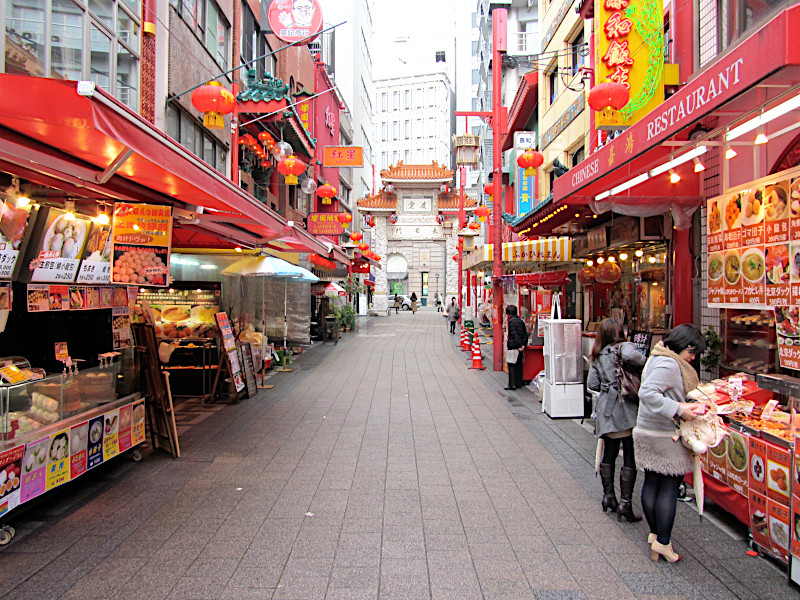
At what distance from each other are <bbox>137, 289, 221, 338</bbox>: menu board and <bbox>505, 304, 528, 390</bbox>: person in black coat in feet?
19.7

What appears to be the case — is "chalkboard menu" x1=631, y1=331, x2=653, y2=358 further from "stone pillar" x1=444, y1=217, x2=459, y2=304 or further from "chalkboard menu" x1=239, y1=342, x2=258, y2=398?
"stone pillar" x1=444, y1=217, x2=459, y2=304

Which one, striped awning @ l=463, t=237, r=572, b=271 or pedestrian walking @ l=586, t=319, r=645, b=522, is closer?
pedestrian walking @ l=586, t=319, r=645, b=522

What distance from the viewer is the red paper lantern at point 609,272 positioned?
1060cm

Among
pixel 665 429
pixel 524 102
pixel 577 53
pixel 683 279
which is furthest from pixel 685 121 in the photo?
pixel 524 102

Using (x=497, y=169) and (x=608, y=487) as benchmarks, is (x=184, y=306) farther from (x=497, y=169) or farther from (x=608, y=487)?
(x=608, y=487)

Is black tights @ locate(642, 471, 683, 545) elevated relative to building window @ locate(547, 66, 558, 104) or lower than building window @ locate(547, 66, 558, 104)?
lower

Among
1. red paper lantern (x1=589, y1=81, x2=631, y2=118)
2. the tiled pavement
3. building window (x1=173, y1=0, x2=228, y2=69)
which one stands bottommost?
the tiled pavement

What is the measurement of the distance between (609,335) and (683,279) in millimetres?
3357

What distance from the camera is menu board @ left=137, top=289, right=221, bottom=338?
1059 centimetres

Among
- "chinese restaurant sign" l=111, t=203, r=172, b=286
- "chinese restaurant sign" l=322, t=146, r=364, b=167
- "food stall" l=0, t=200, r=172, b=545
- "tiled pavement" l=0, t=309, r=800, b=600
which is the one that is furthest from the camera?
"chinese restaurant sign" l=322, t=146, r=364, b=167

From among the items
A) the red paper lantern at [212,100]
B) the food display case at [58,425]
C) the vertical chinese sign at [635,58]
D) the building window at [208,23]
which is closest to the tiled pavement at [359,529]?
the food display case at [58,425]

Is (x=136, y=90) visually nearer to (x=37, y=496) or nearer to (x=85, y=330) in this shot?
(x=85, y=330)

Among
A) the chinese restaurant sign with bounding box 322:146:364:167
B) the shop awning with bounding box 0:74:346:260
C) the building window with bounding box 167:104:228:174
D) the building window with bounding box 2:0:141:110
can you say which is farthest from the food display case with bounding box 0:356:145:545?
the chinese restaurant sign with bounding box 322:146:364:167

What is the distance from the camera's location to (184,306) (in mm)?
10984
